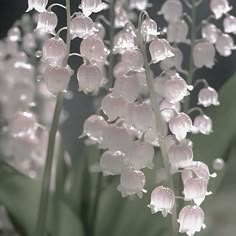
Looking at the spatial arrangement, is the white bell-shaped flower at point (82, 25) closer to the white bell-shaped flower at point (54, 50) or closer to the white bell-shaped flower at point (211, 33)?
the white bell-shaped flower at point (54, 50)

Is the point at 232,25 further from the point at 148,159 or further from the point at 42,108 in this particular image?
the point at 42,108

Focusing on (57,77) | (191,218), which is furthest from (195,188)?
(57,77)

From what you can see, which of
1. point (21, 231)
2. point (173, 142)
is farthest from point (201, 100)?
point (21, 231)

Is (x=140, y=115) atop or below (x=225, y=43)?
below

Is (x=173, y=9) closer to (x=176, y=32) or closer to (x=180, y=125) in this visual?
(x=176, y=32)

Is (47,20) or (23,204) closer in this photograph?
(47,20)

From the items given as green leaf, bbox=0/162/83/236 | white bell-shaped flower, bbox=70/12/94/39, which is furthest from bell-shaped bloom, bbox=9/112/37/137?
white bell-shaped flower, bbox=70/12/94/39

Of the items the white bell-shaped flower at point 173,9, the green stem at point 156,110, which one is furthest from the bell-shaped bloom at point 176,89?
the white bell-shaped flower at point 173,9
